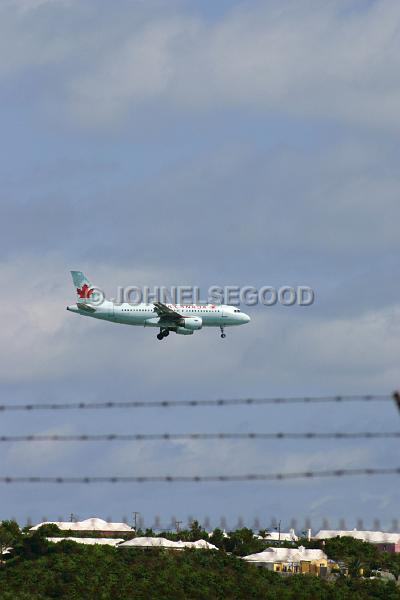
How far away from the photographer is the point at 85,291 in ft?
646

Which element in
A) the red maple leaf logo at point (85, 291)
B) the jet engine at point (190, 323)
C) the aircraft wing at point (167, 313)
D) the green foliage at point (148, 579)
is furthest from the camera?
the red maple leaf logo at point (85, 291)

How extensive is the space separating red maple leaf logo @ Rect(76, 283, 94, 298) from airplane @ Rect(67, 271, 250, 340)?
3145mm

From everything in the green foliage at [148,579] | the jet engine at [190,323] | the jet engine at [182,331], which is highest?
the jet engine at [190,323]

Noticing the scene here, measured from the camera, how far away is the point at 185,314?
190 meters

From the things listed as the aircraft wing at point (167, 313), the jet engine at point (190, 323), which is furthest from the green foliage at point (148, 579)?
the aircraft wing at point (167, 313)

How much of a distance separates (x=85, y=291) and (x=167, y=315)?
1520 cm

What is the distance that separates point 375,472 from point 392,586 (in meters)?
126

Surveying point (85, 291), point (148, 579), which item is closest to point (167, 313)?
point (85, 291)

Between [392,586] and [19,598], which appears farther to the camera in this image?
[392,586]

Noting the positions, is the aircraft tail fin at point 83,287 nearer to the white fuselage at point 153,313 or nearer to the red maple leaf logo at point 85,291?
the red maple leaf logo at point 85,291

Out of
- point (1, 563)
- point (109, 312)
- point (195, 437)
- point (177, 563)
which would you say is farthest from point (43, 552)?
point (195, 437)

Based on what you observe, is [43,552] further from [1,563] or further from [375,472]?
[375,472]

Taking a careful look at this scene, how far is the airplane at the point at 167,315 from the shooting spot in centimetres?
18775

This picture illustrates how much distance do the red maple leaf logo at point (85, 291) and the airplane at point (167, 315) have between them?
10.3 feet
